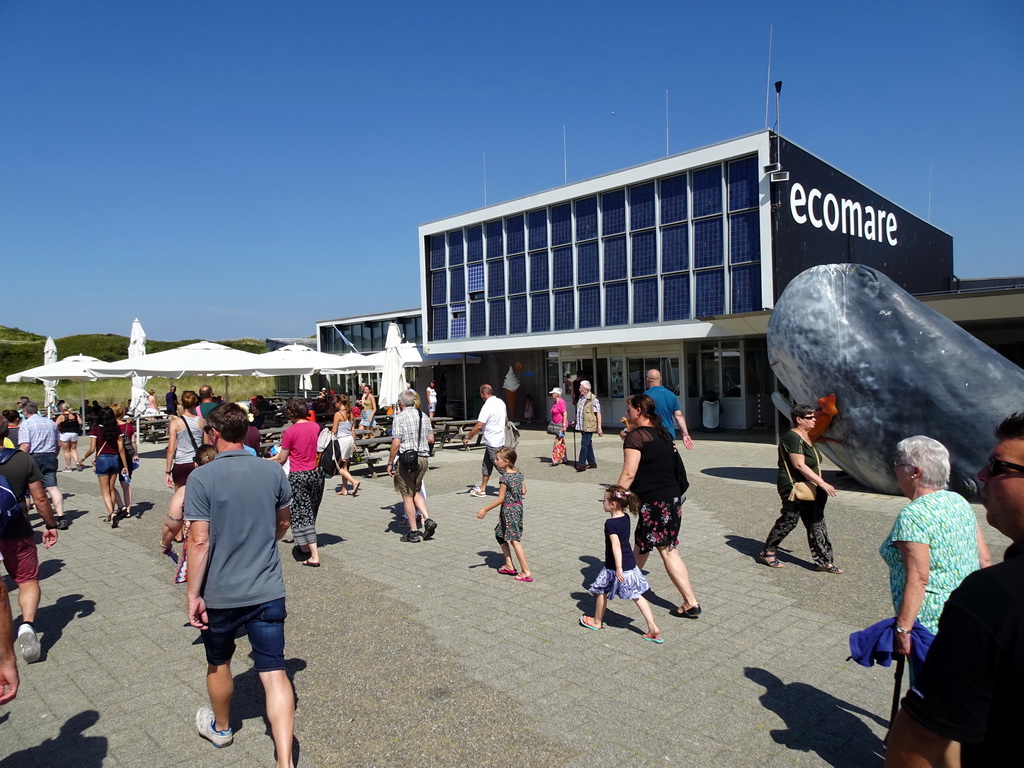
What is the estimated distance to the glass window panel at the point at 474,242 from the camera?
76.9ft

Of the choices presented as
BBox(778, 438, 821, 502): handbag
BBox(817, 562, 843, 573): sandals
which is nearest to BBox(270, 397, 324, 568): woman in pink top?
BBox(778, 438, 821, 502): handbag

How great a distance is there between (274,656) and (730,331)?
50.5ft

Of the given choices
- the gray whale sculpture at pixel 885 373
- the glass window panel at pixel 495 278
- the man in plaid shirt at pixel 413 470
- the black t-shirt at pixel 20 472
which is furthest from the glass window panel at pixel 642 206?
the black t-shirt at pixel 20 472

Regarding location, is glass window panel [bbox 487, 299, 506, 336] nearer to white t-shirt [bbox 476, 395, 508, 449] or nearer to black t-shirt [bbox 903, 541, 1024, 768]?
white t-shirt [bbox 476, 395, 508, 449]

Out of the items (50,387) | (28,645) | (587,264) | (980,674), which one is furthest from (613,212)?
(50,387)

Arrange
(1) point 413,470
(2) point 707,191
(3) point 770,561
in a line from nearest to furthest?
(3) point 770,561 < (1) point 413,470 < (2) point 707,191

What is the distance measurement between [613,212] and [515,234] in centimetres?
384

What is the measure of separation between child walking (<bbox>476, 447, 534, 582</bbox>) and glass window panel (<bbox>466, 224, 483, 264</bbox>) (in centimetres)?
1789

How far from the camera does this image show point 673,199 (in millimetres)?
18391

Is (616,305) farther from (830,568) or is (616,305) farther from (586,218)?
(830,568)

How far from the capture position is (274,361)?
1764cm

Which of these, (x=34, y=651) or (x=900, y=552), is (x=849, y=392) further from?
(x=34, y=651)

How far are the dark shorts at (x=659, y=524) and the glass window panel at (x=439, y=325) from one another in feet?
66.1

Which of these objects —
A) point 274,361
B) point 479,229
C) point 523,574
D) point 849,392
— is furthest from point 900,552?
point 479,229
